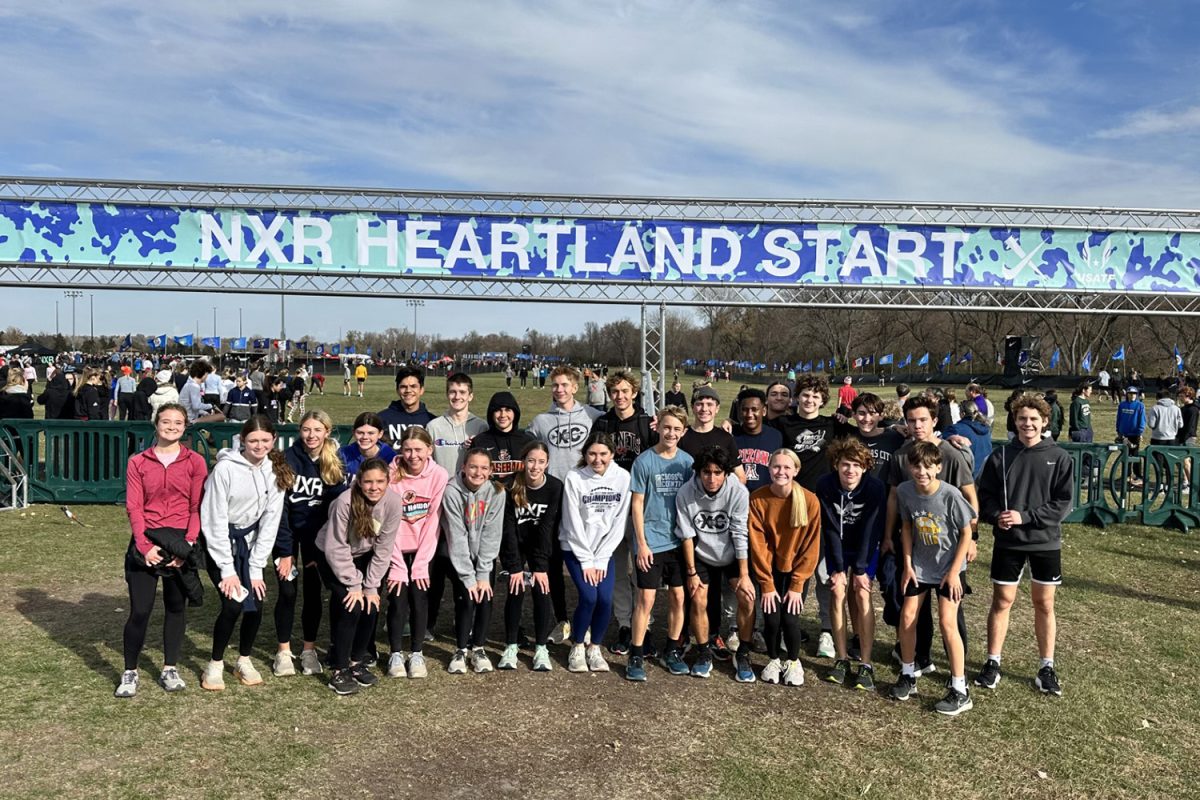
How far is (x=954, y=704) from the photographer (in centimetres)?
479

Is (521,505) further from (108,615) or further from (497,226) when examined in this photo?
(497,226)

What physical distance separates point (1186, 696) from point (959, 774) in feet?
6.97

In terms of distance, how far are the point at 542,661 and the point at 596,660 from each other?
352 mm

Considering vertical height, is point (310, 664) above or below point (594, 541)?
below

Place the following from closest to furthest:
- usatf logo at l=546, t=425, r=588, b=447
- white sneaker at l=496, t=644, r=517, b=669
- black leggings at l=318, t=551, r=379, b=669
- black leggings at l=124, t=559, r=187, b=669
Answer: black leggings at l=124, t=559, r=187, b=669, black leggings at l=318, t=551, r=379, b=669, white sneaker at l=496, t=644, r=517, b=669, usatf logo at l=546, t=425, r=588, b=447

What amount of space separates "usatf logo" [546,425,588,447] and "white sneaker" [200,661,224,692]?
257cm

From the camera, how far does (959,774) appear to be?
410 centimetres

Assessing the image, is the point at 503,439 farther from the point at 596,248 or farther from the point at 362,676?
the point at 596,248

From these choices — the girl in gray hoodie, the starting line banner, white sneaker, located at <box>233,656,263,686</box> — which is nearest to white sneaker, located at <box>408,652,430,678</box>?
the girl in gray hoodie

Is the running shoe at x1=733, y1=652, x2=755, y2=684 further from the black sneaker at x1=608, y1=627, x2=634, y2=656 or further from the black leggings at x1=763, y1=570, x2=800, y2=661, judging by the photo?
the black sneaker at x1=608, y1=627, x2=634, y2=656

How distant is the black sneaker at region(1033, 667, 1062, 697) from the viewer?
16.7 ft

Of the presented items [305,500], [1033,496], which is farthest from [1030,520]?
[305,500]

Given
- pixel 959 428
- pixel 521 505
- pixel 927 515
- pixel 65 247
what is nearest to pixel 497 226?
pixel 65 247

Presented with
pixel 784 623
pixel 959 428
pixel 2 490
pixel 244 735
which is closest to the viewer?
pixel 244 735
